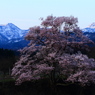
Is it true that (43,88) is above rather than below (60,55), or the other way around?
below

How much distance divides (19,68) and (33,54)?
1.93 metres

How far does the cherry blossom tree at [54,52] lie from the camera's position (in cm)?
1423

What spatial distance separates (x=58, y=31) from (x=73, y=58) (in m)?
3.02

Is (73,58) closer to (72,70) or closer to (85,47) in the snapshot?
(72,70)

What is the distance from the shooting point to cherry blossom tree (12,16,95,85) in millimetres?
14227

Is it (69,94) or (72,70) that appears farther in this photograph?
(69,94)

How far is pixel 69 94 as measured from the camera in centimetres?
1897

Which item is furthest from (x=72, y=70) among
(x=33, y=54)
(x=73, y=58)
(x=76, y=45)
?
(x=33, y=54)

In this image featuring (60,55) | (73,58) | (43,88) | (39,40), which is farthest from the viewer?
(43,88)

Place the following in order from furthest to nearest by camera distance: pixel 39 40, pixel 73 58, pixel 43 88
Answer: pixel 43 88, pixel 39 40, pixel 73 58

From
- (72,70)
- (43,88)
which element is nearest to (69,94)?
(43,88)

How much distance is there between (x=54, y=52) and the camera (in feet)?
49.4

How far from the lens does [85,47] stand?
1580 centimetres

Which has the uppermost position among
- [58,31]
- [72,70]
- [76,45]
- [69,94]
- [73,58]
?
[58,31]
